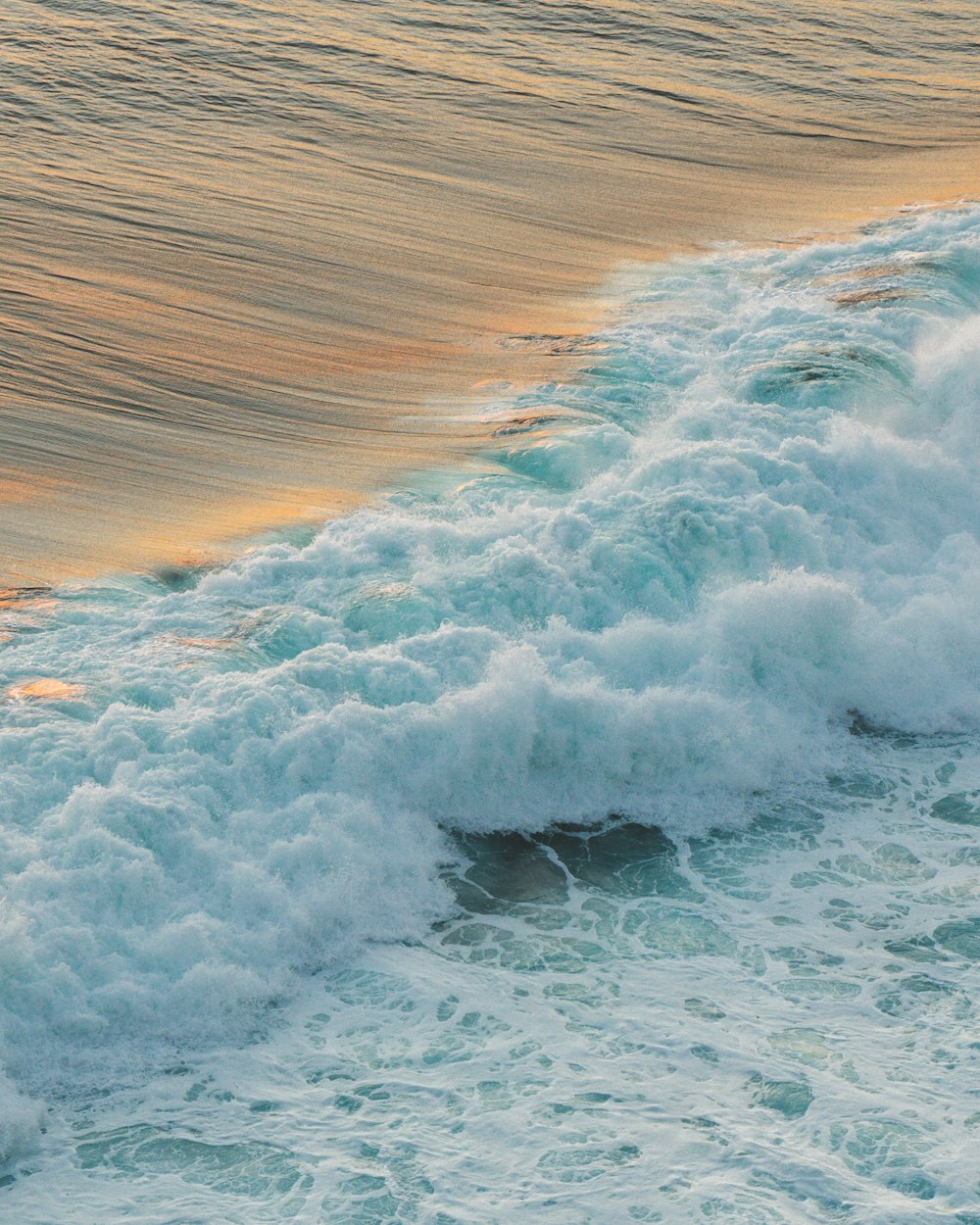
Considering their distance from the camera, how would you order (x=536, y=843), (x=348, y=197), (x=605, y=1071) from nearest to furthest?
(x=605, y=1071), (x=536, y=843), (x=348, y=197)

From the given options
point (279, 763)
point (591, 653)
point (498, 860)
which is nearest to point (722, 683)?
point (591, 653)

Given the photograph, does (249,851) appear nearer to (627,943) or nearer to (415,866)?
(415,866)

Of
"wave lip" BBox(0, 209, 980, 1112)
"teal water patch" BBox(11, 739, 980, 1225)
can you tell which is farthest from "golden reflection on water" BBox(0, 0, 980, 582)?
"teal water patch" BBox(11, 739, 980, 1225)

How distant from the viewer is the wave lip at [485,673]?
5555mm

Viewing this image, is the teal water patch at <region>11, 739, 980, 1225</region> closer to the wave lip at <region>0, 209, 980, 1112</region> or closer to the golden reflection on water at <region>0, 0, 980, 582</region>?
the wave lip at <region>0, 209, 980, 1112</region>

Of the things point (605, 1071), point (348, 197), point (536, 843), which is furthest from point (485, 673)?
point (348, 197)

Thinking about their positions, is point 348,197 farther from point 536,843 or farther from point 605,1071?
point 605,1071

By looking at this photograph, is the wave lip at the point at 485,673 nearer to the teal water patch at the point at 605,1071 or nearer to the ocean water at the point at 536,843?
the ocean water at the point at 536,843

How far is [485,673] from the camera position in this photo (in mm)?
6762

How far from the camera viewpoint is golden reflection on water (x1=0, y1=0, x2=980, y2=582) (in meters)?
8.28

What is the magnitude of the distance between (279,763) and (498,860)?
99 centimetres

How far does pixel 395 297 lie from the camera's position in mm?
10078

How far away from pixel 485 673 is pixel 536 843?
0.84 meters

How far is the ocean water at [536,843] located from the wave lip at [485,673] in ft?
0.06
